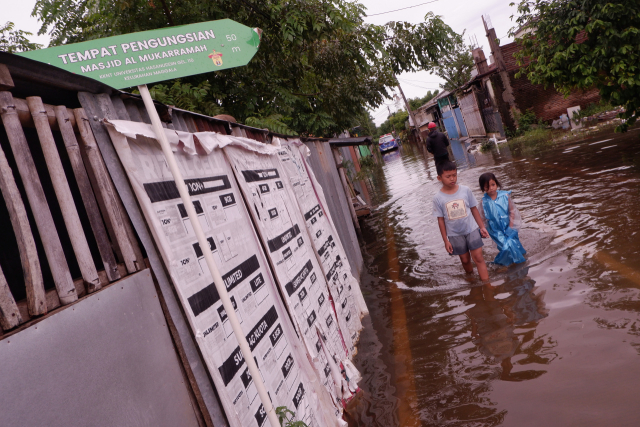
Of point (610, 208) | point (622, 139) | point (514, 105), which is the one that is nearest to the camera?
point (610, 208)

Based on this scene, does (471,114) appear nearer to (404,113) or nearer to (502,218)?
(502,218)

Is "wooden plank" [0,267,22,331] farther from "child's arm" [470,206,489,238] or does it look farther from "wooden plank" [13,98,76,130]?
"child's arm" [470,206,489,238]

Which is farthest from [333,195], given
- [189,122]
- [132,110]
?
[132,110]

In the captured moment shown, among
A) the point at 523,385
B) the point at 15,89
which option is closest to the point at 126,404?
the point at 15,89

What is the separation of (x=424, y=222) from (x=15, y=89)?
31.5 ft

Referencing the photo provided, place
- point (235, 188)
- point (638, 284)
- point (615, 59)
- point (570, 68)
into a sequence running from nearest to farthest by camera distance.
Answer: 1. point (235, 188)
2. point (638, 284)
3. point (615, 59)
4. point (570, 68)

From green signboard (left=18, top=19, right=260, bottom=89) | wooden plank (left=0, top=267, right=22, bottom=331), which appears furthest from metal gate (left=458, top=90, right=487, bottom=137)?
wooden plank (left=0, top=267, right=22, bottom=331)

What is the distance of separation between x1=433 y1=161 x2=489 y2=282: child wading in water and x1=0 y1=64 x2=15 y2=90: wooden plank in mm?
4681

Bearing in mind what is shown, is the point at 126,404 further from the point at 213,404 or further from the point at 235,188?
the point at 235,188

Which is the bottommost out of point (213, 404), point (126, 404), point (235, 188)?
point (213, 404)

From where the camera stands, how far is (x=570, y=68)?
10.4 m

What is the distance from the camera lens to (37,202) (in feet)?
6.01

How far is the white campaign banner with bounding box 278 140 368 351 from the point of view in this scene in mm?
4943

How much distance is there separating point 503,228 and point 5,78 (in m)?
5.74
